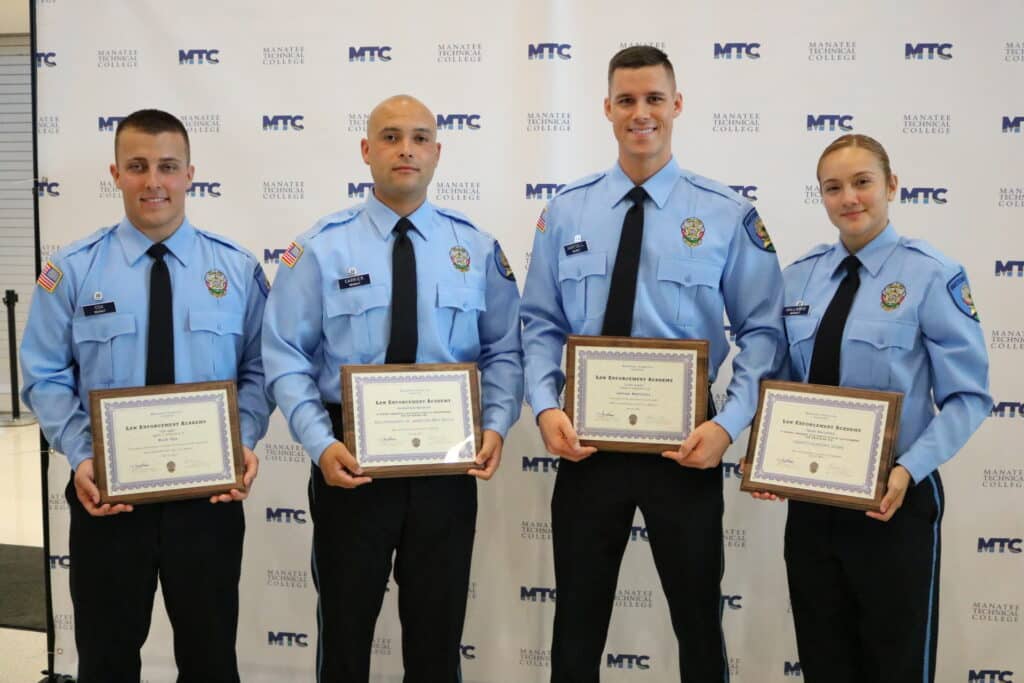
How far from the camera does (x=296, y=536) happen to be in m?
3.54

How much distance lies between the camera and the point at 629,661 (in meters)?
3.43

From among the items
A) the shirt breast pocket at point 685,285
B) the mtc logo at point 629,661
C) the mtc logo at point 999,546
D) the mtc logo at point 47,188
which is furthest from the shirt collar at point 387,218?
the mtc logo at point 999,546

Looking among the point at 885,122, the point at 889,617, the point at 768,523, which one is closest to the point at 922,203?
the point at 885,122

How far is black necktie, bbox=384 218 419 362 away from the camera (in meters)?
2.41

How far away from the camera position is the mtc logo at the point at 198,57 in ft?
11.2

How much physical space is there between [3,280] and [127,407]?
6.96 m

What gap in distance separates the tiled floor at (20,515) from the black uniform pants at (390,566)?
198cm

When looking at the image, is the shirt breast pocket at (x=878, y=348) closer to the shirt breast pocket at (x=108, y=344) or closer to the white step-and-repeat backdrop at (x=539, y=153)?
the white step-and-repeat backdrop at (x=539, y=153)

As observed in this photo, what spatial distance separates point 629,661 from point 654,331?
1731mm

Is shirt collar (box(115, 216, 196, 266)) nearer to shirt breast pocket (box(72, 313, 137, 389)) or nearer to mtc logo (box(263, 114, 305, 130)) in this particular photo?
shirt breast pocket (box(72, 313, 137, 389))

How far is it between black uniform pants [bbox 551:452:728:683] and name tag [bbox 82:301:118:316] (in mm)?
1482

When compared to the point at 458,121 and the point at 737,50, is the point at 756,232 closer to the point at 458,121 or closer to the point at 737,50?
the point at 737,50

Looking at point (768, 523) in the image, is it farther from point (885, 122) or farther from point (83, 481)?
point (83, 481)

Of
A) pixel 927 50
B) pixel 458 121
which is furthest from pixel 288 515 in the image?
pixel 927 50
